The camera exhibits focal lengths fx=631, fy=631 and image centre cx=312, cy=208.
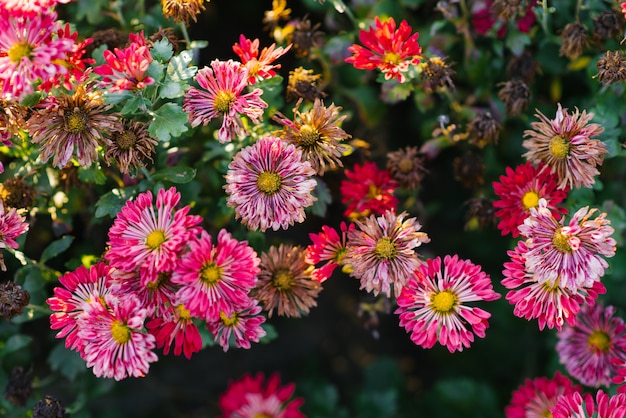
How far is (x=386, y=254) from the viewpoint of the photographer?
1.21 m

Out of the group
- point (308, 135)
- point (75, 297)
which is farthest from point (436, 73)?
point (75, 297)

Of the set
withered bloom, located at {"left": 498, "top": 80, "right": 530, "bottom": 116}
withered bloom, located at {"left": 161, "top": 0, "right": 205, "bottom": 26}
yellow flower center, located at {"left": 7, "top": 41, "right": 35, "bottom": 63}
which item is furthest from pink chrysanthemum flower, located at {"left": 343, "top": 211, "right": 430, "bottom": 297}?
yellow flower center, located at {"left": 7, "top": 41, "right": 35, "bottom": 63}

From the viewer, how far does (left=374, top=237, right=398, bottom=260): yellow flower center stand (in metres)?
1.21

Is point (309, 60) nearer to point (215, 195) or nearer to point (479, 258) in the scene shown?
point (215, 195)

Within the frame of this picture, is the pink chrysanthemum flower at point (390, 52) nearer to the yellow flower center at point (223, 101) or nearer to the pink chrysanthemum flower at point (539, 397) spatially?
the yellow flower center at point (223, 101)

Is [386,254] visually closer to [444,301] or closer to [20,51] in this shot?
[444,301]

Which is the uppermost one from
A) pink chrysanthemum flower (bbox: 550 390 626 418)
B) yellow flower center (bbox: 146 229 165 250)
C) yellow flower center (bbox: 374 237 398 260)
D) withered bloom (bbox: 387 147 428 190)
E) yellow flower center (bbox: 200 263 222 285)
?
withered bloom (bbox: 387 147 428 190)

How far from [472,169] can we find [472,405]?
0.74 m

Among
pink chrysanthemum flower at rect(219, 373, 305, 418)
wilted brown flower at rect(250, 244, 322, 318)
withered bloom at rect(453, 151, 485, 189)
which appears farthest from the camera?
pink chrysanthemum flower at rect(219, 373, 305, 418)

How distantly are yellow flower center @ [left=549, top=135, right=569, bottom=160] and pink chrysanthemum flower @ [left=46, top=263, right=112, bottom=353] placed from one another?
34.9 inches

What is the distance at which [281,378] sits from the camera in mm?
2170

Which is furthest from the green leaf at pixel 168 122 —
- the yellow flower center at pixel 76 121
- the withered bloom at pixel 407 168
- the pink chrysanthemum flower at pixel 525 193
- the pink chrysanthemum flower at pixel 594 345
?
the pink chrysanthemum flower at pixel 594 345

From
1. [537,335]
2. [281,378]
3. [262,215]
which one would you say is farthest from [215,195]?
[537,335]

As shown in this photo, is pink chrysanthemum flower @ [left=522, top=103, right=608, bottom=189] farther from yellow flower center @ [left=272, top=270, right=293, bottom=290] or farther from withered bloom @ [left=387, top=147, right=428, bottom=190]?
yellow flower center @ [left=272, top=270, right=293, bottom=290]
